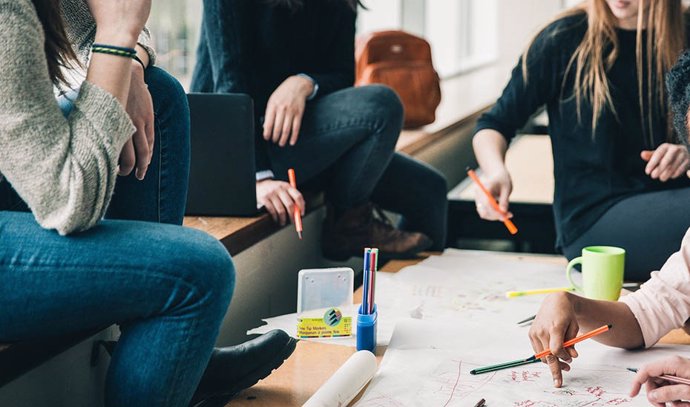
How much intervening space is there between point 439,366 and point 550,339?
6.6 inches

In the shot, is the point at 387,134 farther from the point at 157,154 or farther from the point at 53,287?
the point at 53,287

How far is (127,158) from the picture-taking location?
1.09m

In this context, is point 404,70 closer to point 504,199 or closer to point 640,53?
point 640,53

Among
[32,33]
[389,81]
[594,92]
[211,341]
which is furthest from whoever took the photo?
[389,81]

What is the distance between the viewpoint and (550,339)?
122cm

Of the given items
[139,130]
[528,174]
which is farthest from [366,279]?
[528,174]

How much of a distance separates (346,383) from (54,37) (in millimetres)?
565

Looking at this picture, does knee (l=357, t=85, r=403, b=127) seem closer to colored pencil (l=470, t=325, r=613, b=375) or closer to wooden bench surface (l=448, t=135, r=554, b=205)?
wooden bench surface (l=448, t=135, r=554, b=205)

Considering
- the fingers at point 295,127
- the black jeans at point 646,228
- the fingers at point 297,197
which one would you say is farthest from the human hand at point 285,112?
the black jeans at point 646,228

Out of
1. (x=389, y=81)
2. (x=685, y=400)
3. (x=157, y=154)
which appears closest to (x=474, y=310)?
(x=685, y=400)

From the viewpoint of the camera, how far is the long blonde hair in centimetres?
191

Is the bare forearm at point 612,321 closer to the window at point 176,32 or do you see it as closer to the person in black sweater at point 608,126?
the person in black sweater at point 608,126

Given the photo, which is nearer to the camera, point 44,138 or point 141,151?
point 44,138

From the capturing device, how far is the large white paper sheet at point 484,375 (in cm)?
117
